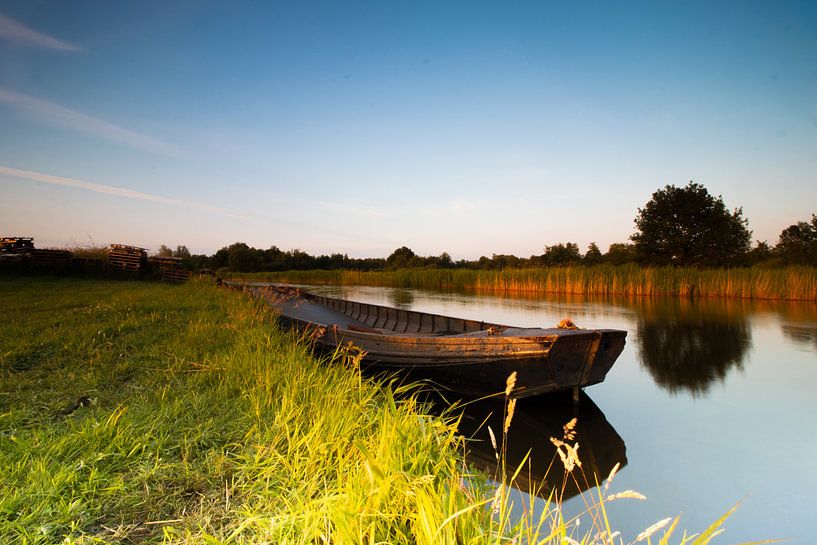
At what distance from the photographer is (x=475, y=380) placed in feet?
21.3

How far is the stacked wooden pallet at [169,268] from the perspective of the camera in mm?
23223

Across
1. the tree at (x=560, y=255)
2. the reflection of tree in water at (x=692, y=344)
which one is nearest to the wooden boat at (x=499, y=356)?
the reflection of tree in water at (x=692, y=344)

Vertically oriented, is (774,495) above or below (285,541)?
below

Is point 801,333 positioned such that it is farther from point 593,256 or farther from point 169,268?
point 593,256

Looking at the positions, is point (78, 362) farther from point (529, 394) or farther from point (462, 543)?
point (529, 394)

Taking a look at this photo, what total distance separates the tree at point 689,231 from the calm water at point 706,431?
28.3 meters

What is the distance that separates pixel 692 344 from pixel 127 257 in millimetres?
25613

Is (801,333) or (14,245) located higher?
(14,245)

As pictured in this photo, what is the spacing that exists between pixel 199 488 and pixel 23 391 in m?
3.00

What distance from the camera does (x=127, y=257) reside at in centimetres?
2281

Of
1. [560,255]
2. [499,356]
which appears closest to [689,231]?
[560,255]

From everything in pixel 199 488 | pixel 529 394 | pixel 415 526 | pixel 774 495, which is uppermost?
pixel 415 526

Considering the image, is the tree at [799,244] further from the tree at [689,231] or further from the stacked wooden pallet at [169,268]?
the stacked wooden pallet at [169,268]

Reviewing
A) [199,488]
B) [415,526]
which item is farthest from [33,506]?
[415,526]
